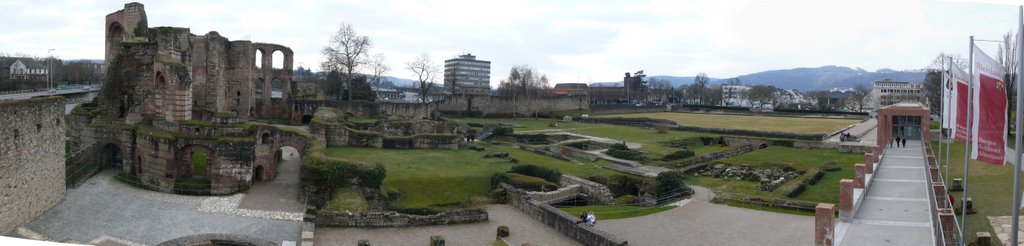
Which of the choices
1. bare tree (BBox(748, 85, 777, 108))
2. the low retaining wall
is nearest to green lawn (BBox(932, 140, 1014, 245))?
the low retaining wall

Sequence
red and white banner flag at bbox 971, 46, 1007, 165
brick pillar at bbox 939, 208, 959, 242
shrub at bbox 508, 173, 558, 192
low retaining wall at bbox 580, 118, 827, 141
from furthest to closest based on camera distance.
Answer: low retaining wall at bbox 580, 118, 827, 141 < shrub at bbox 508, 173, 558, 192 < brick pillar at bbox 939, 208, 959, 242 < red and white banner flag at bbox 971, 46, 1007, 165

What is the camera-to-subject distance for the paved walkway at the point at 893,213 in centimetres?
1523

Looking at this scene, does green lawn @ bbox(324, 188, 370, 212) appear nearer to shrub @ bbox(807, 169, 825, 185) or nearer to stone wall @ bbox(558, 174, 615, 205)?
stone wall @ bbox(558, 174, 615, 205)

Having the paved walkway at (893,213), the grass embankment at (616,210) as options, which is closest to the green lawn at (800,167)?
the paved walkway at (893,213)

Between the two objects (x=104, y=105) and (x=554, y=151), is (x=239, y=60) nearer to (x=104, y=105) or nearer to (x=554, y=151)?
(x=104, y=105)

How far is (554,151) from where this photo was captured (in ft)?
139

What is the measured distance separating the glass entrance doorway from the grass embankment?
66.4 feet

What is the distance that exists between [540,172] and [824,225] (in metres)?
17.2

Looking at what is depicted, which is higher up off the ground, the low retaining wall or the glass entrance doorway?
the glass entrance doorway

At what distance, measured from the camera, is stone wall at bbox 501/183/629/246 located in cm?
1920

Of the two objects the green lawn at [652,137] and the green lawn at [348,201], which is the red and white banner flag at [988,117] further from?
the green lawn at [652,137]

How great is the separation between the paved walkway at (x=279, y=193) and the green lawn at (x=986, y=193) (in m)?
19.9

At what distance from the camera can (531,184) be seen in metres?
28.6

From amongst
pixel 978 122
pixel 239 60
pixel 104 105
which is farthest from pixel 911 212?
pixel 239 60
